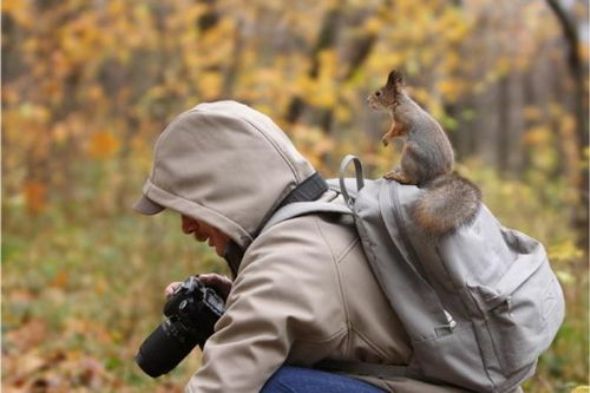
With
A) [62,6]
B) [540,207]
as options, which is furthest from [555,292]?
[62,6]

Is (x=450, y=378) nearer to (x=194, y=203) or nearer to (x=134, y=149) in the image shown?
(x=194, y=203)

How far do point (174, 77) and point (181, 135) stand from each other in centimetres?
651

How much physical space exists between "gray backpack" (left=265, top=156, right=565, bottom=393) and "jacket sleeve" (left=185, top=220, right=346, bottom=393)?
0.46 ft

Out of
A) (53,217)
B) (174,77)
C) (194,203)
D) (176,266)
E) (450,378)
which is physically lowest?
(53,217)

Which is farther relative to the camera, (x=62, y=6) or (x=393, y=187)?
(x=62, y=6)

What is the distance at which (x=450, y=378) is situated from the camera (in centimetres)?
276

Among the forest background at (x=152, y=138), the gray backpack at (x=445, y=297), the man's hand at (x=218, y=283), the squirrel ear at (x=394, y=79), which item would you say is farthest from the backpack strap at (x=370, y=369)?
the forest background at (x=152, y=138)

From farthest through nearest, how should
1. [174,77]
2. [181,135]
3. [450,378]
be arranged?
[174,77] < [181,135] < [450,378]

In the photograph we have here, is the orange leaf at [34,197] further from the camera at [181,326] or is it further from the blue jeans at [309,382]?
the blue jeans at [309,382]

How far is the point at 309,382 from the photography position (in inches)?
107

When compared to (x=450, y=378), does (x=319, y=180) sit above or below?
above

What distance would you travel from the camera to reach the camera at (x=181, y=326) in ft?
10.4

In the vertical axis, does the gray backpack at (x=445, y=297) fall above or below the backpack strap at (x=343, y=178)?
below

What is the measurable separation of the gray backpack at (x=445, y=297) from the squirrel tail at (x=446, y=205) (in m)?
0.03
